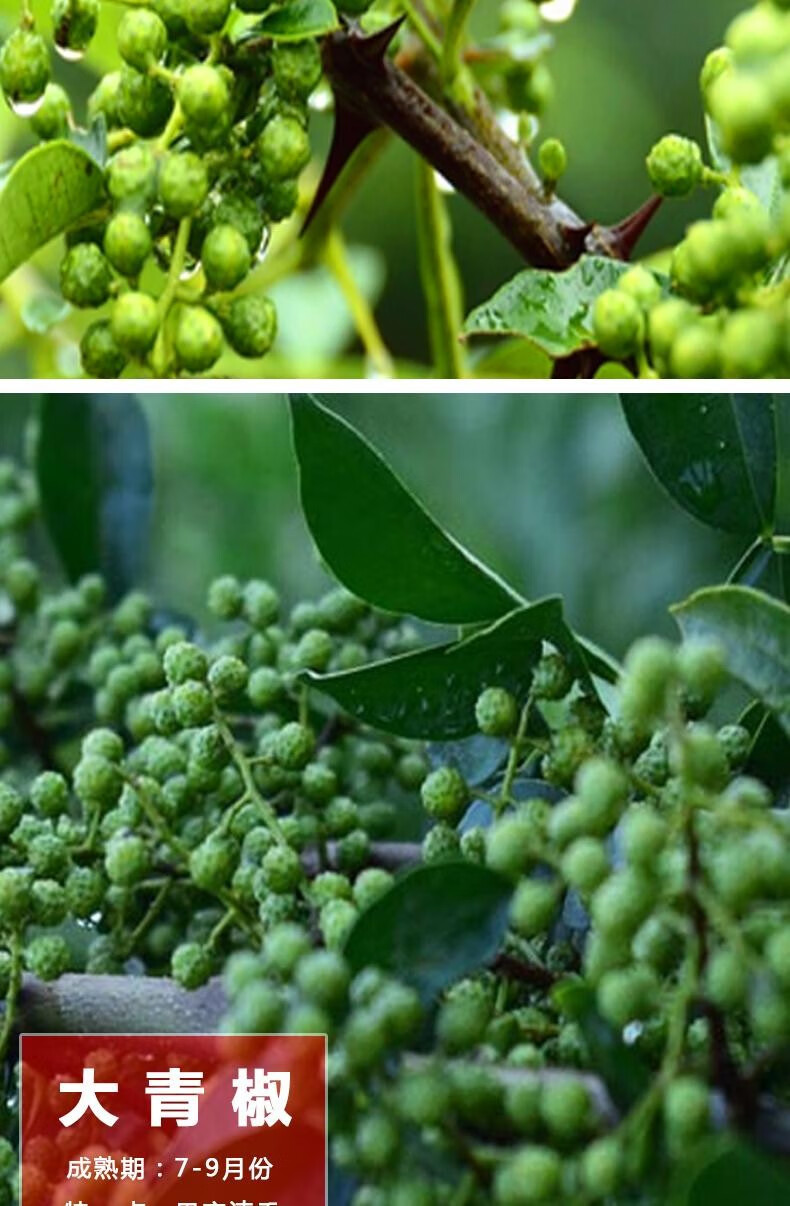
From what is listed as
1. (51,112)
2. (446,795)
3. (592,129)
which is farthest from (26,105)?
(592,129)

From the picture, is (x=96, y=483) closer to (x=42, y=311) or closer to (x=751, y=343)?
(x=42, y=311)

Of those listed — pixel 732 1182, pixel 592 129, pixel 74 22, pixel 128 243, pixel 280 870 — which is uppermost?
pixel 592 129

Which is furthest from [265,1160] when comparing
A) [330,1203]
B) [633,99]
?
[633,99]

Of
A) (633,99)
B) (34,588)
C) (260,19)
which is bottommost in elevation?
(34,588)

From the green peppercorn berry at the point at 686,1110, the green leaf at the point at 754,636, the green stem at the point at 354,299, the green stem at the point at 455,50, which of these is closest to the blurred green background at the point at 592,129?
the green stem at the point at 354,299

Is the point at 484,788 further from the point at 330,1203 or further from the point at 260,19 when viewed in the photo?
the point at 260,19

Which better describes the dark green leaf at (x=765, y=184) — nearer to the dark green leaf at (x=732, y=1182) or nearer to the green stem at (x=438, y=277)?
the green stem at (x=438, y=277)
